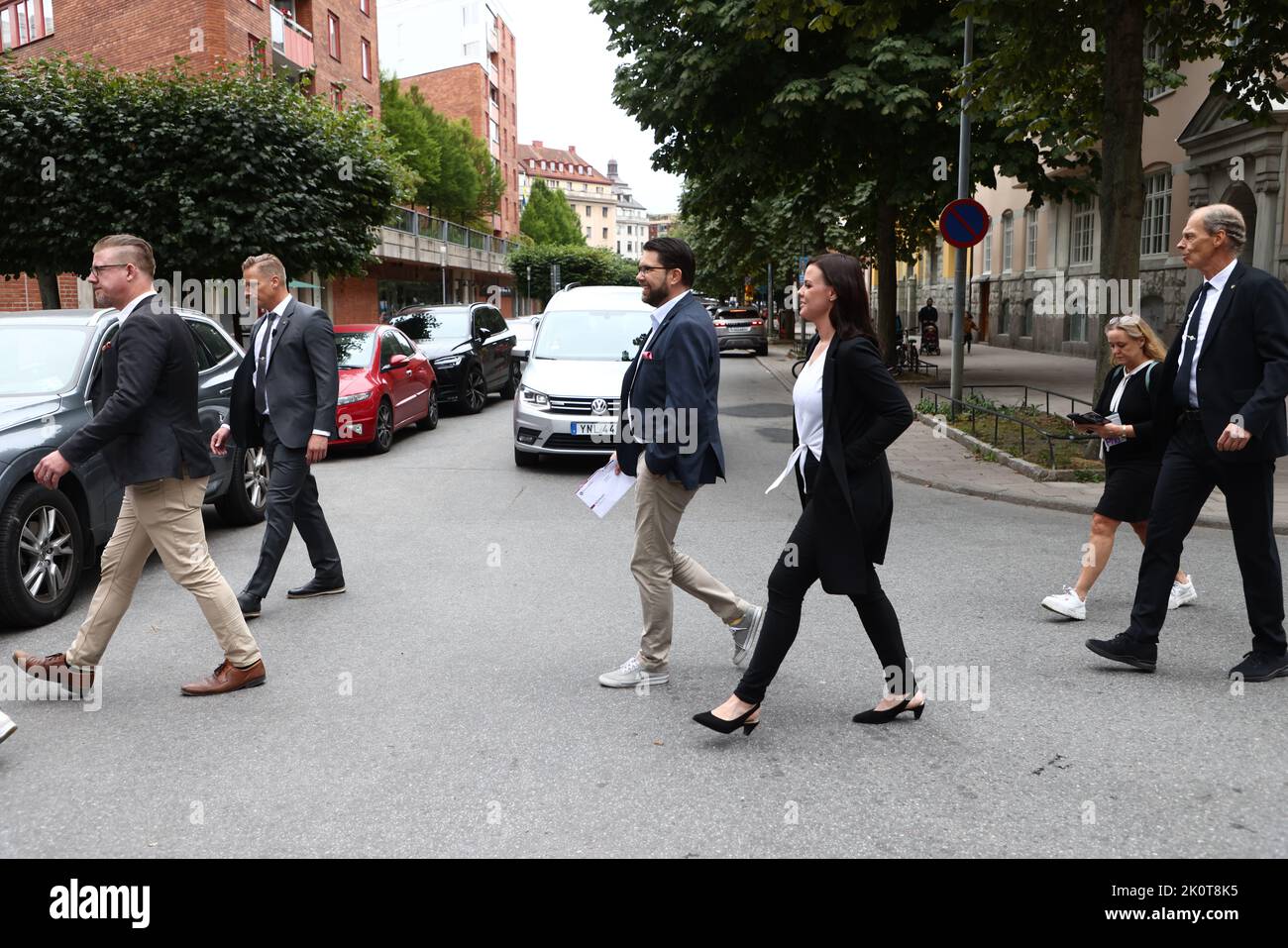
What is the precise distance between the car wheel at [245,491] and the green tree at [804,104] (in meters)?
10.2

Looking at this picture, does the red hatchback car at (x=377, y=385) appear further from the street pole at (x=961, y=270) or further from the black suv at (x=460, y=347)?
the street pole at (x=961, y=270)

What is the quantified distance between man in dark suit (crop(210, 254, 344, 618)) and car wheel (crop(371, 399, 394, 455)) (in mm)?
6525

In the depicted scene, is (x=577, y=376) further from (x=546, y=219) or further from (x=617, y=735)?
(x=546, y=219)

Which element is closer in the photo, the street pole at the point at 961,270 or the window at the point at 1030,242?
the street pole at the point at 961,270

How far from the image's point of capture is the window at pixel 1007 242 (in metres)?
36.7

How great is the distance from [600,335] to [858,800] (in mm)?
8966

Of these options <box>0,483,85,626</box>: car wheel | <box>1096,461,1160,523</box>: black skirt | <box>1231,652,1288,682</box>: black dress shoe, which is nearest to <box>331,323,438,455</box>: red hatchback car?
<box>0,483,85,626</box>: car wheel

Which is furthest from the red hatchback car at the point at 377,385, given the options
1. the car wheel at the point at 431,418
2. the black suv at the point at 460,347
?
the black suv at the point at 460,347

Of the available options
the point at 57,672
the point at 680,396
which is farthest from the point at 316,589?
the point at 680,396

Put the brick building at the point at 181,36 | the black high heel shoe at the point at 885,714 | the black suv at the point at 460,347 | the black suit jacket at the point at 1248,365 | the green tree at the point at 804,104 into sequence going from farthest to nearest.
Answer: the brick building at the point at 181,36
the green tree at the point at 804,104
the black suv at the point at 460,347
the black suit jacket at the point at 1248,365
the black high heel shoe at the point at 885,714

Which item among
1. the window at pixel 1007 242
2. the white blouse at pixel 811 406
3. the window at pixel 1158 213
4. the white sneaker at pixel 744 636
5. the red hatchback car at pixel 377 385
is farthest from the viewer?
the window at pixel 1007 242

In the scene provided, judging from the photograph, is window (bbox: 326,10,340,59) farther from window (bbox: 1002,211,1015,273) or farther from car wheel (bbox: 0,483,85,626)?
car wheel (bbox: 0,483,85,626)

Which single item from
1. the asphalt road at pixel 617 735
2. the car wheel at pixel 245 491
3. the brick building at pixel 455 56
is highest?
the brick building at pixel 455 56

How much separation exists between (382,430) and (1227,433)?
395 inches
